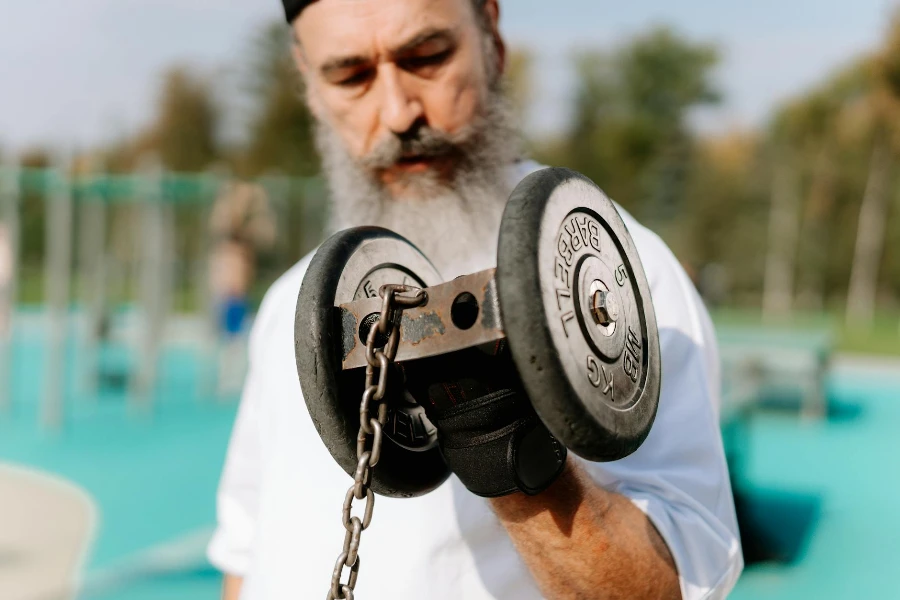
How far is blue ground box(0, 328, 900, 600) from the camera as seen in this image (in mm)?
4516

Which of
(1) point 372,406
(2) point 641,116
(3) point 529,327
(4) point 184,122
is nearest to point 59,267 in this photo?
(1) point 372,406

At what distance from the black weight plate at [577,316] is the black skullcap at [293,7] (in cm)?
73

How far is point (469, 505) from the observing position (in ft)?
4.10

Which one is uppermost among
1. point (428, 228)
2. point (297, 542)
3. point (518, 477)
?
point (428, 228)

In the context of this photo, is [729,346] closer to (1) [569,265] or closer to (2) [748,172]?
(1) [569,265]

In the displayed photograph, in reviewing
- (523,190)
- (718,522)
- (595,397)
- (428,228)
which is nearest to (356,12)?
(428,228)

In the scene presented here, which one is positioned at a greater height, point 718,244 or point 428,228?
point 718,244

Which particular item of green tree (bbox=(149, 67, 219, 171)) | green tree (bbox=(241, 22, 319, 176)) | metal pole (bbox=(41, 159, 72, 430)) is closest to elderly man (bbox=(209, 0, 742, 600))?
metal pole (bbox=(41, 159, 72, 430))

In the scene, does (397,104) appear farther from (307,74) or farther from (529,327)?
(529,327)

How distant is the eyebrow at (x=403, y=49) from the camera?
1389mm

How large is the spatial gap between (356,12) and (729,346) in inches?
283

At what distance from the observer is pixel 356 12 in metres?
1.40

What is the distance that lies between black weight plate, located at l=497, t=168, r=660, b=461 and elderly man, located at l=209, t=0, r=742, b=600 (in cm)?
11

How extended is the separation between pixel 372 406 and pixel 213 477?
6.06m
